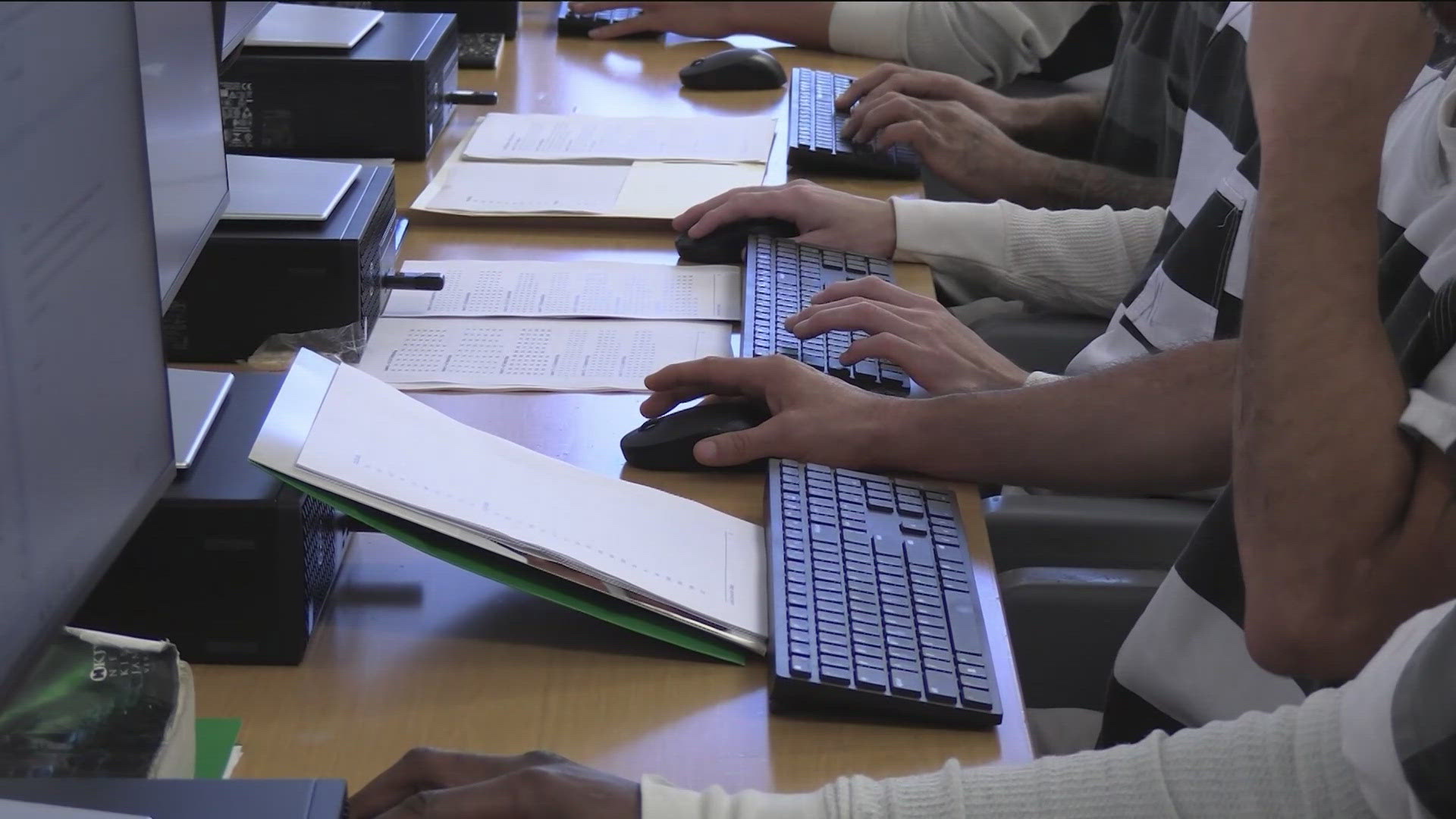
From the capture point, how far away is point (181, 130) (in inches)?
37.1

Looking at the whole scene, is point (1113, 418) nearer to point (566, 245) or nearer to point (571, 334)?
point (571, 334)

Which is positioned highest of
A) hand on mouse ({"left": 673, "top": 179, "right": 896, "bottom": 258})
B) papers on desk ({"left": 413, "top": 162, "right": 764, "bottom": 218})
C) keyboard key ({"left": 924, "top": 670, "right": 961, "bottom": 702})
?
keyboard key ({"left": 924, "top": 670, "right": 961, "bottom": 702})

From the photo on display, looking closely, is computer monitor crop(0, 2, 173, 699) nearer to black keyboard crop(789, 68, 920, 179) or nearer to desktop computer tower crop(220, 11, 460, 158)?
desktop computer tower crop(220, 11, 460, 158)

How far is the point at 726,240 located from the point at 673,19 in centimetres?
89

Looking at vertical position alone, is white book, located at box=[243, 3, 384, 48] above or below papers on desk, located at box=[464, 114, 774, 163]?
above

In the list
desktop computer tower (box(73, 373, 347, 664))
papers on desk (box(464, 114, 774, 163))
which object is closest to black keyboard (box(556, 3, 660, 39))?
papers on desk (box(464, 114, 774, 163))

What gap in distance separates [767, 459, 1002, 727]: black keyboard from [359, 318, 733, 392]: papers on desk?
237 millimetres

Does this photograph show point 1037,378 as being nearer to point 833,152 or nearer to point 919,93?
point 833,152

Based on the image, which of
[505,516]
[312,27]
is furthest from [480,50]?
[505,516]

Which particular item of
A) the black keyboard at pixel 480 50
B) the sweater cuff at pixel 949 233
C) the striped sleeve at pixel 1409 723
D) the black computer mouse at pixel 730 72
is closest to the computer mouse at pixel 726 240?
the sweater cuff at pixel 949 233

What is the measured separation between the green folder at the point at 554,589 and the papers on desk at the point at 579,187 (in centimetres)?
72

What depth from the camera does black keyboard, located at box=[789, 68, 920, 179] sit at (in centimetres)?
166

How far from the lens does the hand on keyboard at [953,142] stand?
1705mm

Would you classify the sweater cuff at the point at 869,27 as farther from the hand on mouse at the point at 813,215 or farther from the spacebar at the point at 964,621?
the spacebar at the point at 964,621
